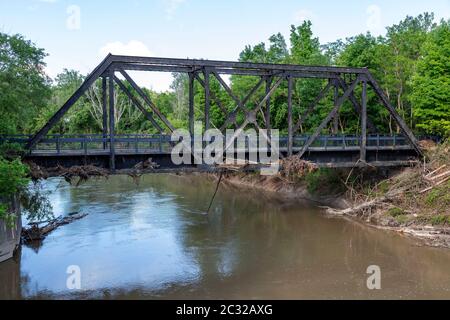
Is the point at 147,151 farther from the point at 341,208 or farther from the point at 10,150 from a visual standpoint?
the point at 341,208

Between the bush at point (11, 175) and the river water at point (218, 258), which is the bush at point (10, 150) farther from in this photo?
the river water at point (218, 258)

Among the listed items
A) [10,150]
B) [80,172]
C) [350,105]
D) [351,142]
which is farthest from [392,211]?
[10,150]

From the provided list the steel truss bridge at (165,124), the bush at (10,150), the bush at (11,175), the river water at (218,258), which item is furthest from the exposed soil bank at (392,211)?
the bush at (11,175)

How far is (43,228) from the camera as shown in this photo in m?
23.2

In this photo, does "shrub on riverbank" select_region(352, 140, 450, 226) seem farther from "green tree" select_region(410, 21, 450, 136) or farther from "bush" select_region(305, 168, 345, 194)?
"bush" select_region(305, 168, 345, 194)

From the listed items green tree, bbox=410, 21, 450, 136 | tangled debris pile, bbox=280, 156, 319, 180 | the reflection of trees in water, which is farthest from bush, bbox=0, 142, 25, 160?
green tree, bbox=410, 21, 450, 136

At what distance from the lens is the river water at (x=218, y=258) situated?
16328mm

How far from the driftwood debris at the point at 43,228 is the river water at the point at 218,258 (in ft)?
1.55

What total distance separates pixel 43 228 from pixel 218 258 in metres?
10.2

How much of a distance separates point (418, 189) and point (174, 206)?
1650cm

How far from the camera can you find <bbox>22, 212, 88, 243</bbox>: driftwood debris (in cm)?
2203

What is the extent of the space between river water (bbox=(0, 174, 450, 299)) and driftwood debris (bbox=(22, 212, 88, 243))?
47 cm
